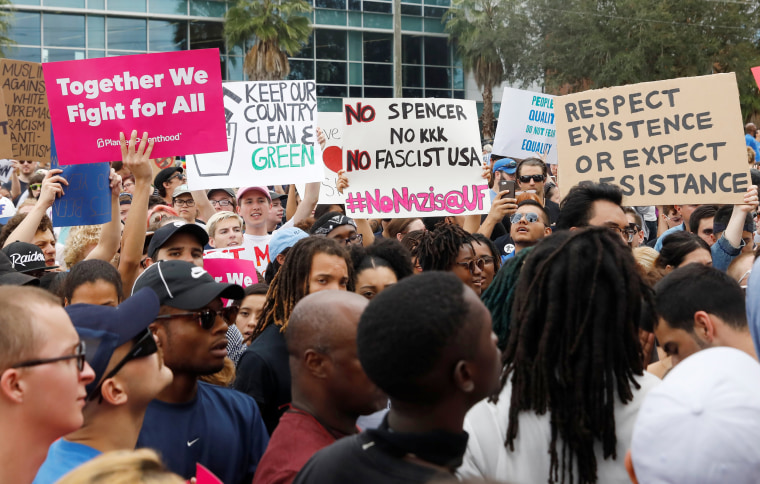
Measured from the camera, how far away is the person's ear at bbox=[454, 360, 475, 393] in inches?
77.4

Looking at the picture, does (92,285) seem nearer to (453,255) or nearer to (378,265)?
(378,265)

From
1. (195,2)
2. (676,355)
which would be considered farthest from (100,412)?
(195,2)

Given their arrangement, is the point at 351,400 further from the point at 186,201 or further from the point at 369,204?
the point at 186,201

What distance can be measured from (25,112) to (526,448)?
6.09 m

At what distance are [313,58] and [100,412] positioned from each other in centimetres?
3693

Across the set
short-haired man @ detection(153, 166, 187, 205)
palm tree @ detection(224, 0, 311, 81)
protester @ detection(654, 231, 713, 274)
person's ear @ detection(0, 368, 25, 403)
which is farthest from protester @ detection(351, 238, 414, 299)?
palm tree @ detection(224, 0, 311, 81)

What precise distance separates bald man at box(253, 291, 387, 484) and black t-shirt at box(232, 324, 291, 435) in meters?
0.76

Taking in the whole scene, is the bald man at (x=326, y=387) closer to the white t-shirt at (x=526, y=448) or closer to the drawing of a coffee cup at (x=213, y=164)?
the white t-shirt at (x=526, y=448)

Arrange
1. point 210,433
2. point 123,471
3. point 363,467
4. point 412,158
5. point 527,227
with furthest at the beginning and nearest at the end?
point 412,158, point 527,227, point 210,433, point 363,467, point 123,471

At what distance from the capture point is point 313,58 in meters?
38.3

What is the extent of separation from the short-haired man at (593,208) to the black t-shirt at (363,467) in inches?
103

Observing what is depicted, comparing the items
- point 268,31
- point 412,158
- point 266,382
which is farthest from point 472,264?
point 268,31

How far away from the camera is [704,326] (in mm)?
2654

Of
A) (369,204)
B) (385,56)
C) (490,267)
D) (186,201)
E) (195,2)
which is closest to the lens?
(490,267)
